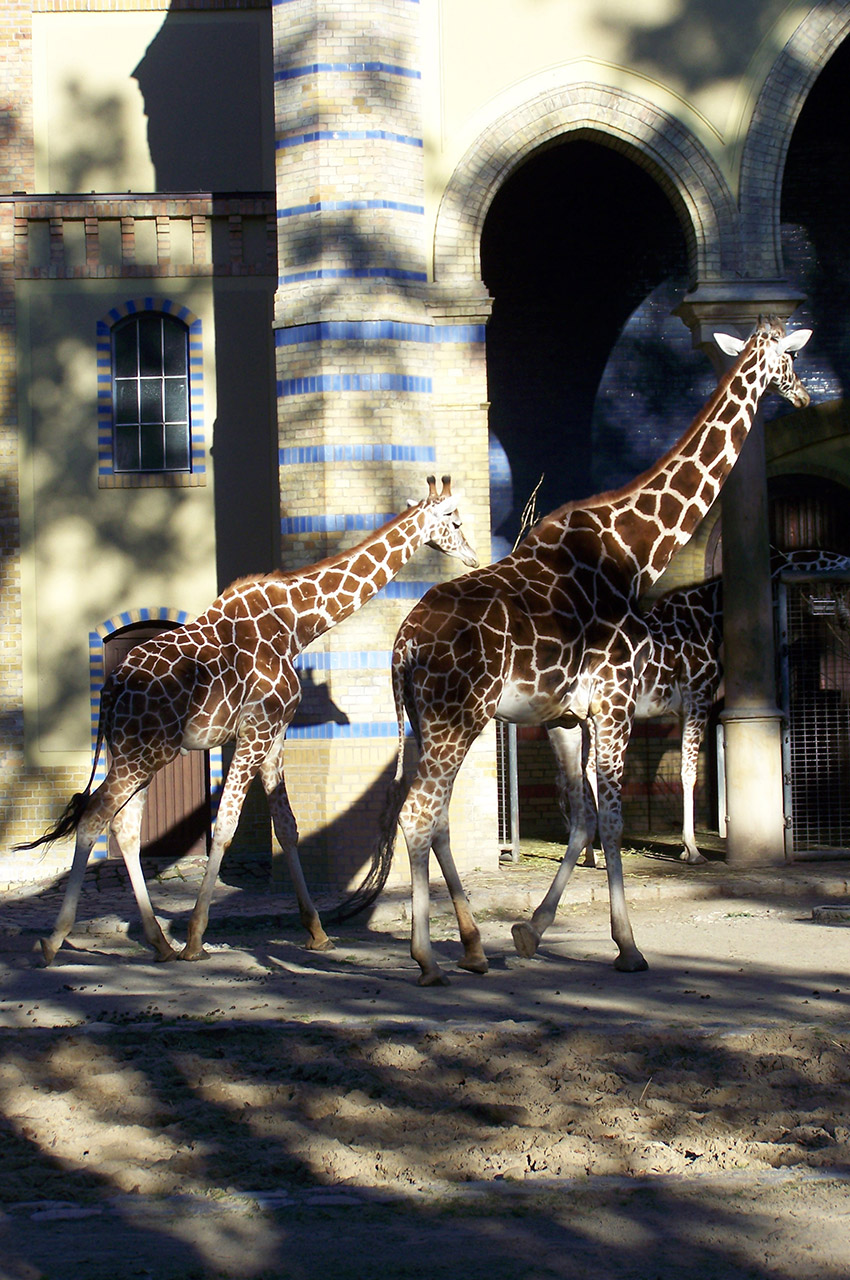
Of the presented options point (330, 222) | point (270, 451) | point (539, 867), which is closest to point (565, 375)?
point (270, 451)

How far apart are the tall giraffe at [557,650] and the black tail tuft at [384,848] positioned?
2 cm

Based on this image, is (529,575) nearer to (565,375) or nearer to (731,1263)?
(731,1263)

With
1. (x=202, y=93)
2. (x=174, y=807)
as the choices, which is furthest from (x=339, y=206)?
(x=174, y=807)

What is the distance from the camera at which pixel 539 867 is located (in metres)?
12.7

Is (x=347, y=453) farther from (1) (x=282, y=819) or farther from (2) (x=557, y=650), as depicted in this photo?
(2) (x=557, y=650)

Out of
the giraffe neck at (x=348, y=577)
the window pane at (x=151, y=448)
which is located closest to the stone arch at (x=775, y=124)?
the giraffe neck at (x=348, y=577)

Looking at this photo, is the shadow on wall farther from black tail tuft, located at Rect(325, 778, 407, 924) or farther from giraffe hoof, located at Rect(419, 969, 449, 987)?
giraffe hoof, located at Rect(419, 969, 449, 987)

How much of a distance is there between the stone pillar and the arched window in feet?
17.9

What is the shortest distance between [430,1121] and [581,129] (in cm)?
987

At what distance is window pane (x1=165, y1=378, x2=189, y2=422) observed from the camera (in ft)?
49.6

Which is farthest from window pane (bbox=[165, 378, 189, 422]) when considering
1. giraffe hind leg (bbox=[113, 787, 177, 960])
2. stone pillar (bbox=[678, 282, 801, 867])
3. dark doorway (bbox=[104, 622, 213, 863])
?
giraffe hind leg (bbox=[113, 787, 177, 960])

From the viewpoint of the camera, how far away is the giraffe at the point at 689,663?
42.4ft

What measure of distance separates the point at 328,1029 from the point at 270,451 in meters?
9.34

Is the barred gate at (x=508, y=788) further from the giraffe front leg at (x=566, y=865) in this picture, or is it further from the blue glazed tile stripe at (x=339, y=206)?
the blue glazed tile stripe at (x=339, y=206)
